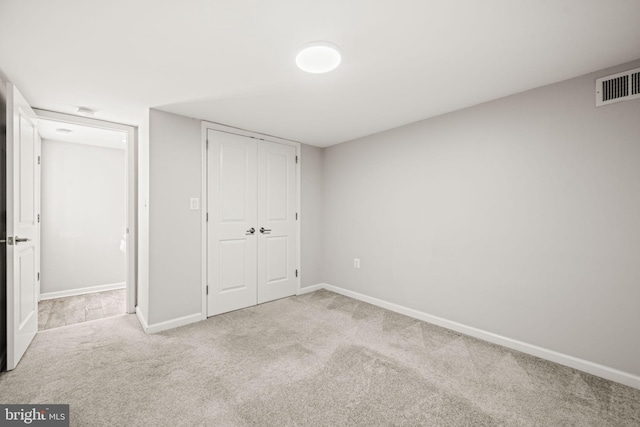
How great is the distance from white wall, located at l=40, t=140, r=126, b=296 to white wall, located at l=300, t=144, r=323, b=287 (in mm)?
3064

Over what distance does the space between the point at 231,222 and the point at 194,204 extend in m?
0.49

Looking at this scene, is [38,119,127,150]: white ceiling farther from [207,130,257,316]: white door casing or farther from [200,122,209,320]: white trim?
[207,130,257,316]: white door casing

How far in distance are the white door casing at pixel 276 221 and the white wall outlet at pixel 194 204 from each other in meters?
0.80

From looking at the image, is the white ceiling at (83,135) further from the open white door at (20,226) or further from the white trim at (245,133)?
the white trim at (245,133)

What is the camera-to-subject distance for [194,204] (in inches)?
125

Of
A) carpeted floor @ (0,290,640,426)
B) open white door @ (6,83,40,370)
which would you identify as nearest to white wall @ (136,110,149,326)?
carpeted floor @ (0,290,640,426)

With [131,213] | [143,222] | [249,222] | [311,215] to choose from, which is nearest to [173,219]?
[143,222]

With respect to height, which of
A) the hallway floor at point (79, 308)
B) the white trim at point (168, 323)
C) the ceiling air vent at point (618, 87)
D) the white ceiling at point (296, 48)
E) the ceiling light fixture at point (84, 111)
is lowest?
the hallway floor at point (79, 308)

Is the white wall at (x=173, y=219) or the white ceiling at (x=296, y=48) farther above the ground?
the white ceiling at (x=296, y=48)

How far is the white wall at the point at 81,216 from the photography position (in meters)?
4.14

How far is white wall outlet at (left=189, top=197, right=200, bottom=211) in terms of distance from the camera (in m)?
3.16

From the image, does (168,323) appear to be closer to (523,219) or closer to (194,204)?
(194,204)

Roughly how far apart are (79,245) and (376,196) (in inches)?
178

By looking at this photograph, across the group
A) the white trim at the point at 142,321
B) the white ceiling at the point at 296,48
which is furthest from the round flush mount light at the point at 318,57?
the white trim at the point at 142,321
